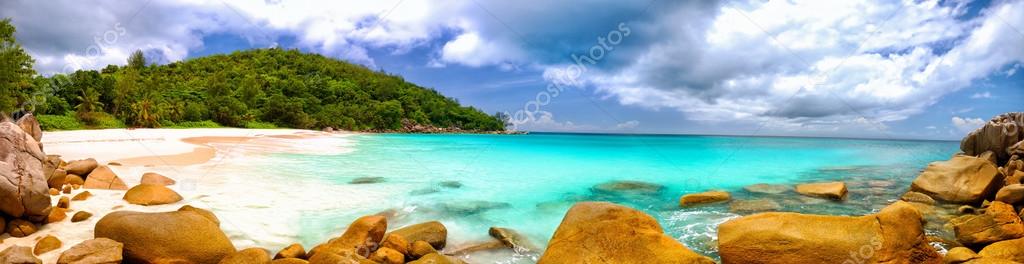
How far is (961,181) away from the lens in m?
10.5

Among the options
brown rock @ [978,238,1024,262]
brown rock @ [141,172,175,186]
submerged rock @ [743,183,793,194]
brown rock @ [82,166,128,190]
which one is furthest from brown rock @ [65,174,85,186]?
submerged rock @ [743,183,793,194]

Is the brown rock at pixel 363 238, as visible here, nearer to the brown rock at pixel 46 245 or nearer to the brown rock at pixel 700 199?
the brown rock at pixel 46 245

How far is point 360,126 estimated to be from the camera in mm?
76312

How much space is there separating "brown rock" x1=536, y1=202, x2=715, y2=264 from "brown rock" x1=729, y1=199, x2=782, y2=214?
5.98 meters

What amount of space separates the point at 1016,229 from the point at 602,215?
6.30 m

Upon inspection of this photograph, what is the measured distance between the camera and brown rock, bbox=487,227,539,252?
711 centimetres

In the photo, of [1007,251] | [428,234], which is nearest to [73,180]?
[428,234]

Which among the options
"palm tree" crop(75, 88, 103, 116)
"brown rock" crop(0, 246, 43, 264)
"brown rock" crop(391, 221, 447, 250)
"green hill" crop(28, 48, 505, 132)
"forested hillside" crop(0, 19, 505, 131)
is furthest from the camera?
"green hill" crop(28, 48, 505, 132)

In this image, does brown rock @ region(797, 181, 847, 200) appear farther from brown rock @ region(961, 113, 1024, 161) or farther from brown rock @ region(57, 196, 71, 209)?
brown rock @ region(57, 196, 71, 209)

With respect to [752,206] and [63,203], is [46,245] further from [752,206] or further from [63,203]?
[752,206]

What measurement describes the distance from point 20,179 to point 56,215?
82 cm

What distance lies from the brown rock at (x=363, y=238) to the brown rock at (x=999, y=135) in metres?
19.1

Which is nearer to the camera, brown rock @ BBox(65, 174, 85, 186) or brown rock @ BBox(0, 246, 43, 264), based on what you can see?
brown rock @ BBox(0, 246, 43, 264)

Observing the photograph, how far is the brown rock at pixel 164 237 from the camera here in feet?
17.0
